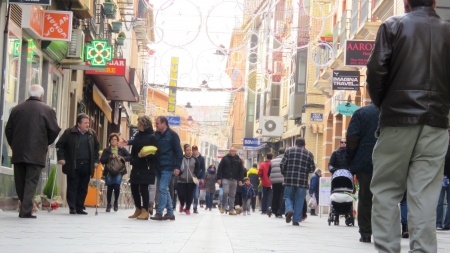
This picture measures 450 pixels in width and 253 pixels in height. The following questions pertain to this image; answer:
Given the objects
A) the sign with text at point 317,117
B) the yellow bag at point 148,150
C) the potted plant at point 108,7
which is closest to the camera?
the yellow bag at point 148,150

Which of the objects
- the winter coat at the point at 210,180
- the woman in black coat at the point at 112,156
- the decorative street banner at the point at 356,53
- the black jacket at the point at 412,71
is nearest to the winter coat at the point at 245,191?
the winter coat at the point at 210,180

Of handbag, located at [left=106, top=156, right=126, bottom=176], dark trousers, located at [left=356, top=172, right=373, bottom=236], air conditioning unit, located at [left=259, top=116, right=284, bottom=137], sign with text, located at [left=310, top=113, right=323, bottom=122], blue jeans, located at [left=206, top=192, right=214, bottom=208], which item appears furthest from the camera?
air conditioning unit, located at [left=259, top=116, right=284, bottom=137]

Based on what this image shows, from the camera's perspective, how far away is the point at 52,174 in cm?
2066

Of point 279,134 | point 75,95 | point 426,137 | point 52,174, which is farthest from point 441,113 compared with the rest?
point 279,134

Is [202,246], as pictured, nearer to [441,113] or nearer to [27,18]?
[441,113]

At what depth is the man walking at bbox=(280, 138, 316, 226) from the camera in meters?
20.1

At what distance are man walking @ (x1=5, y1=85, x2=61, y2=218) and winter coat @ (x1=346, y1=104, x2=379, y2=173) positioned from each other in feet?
16.6

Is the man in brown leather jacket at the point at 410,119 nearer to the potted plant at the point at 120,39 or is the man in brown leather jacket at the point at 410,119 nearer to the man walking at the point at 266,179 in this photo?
the man walking at the point at 266,179

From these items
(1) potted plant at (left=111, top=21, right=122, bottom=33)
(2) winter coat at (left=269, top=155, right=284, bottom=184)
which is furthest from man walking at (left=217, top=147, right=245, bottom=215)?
(1) potted plant at (left=111, top=21, right=122, bottom=33)

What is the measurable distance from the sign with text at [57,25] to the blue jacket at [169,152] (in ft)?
17.6

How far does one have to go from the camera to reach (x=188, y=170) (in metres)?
25.7

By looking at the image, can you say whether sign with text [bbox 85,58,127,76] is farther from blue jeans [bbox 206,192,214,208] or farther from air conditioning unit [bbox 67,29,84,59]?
air conditioning unit [bbox 67,29,84,59]

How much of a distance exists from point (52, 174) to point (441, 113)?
14337 millimetres

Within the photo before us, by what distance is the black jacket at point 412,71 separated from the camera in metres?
7.11
